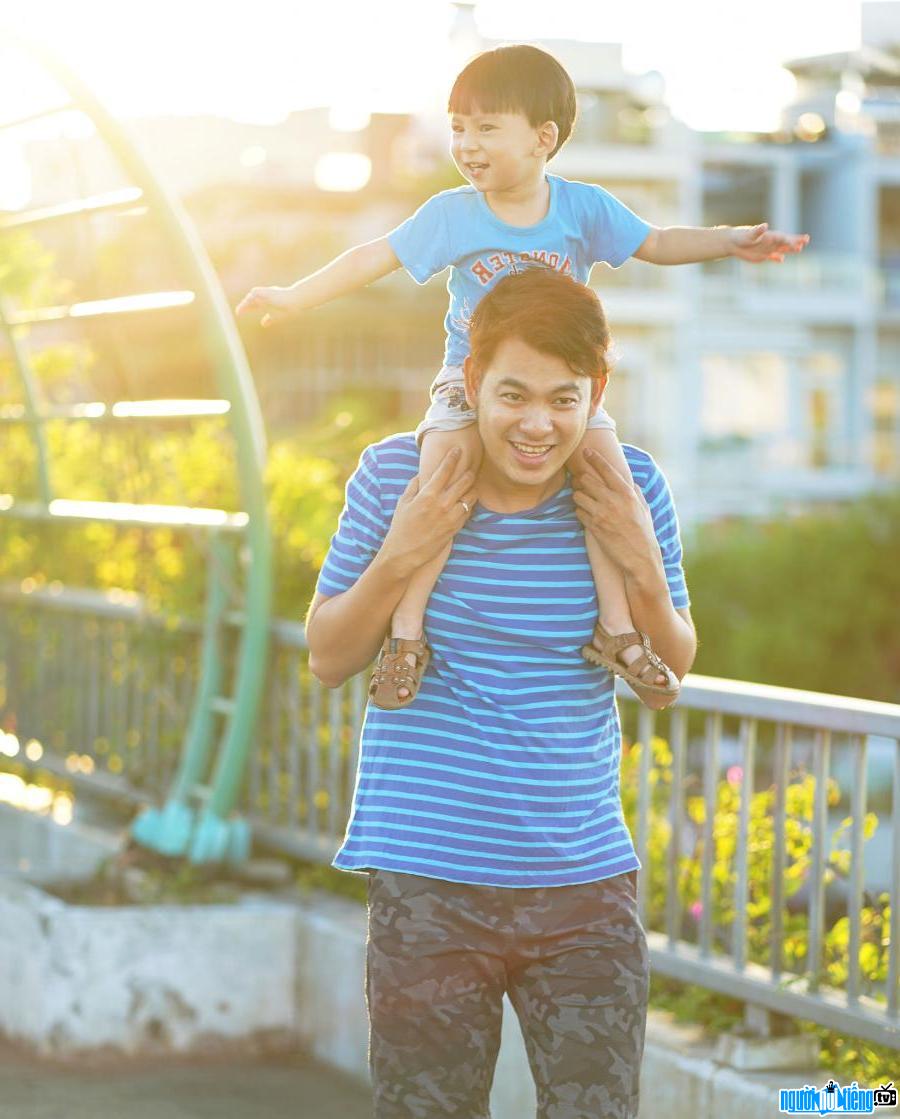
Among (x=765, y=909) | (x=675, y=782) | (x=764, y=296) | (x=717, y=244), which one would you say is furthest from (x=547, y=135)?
(x=764, y=296)

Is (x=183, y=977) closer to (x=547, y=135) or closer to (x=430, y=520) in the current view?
(x=430, y=520)

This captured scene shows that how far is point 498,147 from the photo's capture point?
3020 millimetres

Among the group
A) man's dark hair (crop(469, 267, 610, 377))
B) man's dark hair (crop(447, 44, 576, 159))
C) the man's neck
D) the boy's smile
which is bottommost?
the man's neck

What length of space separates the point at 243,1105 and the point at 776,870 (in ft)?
5.41

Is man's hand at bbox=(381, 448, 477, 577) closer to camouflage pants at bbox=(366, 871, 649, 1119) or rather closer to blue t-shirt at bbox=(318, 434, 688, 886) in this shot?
blue t-shirt at bbox=(318, 434, 688, 886)

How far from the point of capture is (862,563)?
36.1m

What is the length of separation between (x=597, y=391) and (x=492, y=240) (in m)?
0.31

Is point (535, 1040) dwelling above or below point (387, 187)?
below

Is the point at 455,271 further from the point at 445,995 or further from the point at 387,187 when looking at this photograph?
the point at 387,187

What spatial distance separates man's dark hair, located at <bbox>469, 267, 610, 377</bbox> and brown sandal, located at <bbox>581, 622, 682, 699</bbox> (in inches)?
15.2

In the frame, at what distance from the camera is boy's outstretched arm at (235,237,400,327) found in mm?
3188

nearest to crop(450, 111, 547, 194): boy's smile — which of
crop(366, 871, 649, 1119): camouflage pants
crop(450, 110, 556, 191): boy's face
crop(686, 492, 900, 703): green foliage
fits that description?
crop(450, 110, 556, 191): boy's face

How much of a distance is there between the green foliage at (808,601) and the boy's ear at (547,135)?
31433 millimetres

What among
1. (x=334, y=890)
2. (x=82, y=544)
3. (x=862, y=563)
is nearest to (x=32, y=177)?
(x=82, y=544)
